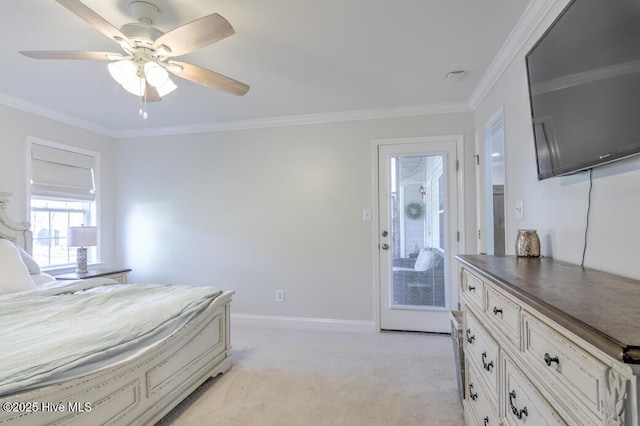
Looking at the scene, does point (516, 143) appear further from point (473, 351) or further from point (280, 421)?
point (280, 421)

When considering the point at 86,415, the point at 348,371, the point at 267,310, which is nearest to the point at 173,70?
the point at 86,415

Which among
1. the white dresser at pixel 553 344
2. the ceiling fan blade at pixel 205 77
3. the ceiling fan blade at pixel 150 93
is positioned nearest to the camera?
the white dresser at pixel 553 344

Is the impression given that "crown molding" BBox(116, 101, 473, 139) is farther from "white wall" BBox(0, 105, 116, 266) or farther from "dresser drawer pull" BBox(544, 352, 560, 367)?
"dresser drawer pull" BBox(544, 352, 560, 367)

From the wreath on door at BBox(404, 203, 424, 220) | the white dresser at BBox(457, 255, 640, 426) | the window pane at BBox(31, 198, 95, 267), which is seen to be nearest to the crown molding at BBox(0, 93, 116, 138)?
the window pane at BBox(31, 198, 95, 267)

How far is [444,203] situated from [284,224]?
1.74 metres

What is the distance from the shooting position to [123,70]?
6.27 feet

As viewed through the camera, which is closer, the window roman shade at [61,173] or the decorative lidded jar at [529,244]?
the decorative lidded jar at [529,244]

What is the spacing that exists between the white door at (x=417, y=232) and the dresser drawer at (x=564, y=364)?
2.49 metres

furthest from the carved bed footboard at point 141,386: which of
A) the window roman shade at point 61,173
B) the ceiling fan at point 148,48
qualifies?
the window roman shade at point 61,173

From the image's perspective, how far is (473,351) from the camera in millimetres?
1683

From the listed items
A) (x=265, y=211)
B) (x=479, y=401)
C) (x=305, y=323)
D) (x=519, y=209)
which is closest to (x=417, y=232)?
(x=519, y=209)

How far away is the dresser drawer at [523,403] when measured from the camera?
869mm

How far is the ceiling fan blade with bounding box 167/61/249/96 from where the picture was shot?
195 cm

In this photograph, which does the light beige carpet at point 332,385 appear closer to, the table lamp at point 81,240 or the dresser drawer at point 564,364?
the dresser drawer at point 564,364
